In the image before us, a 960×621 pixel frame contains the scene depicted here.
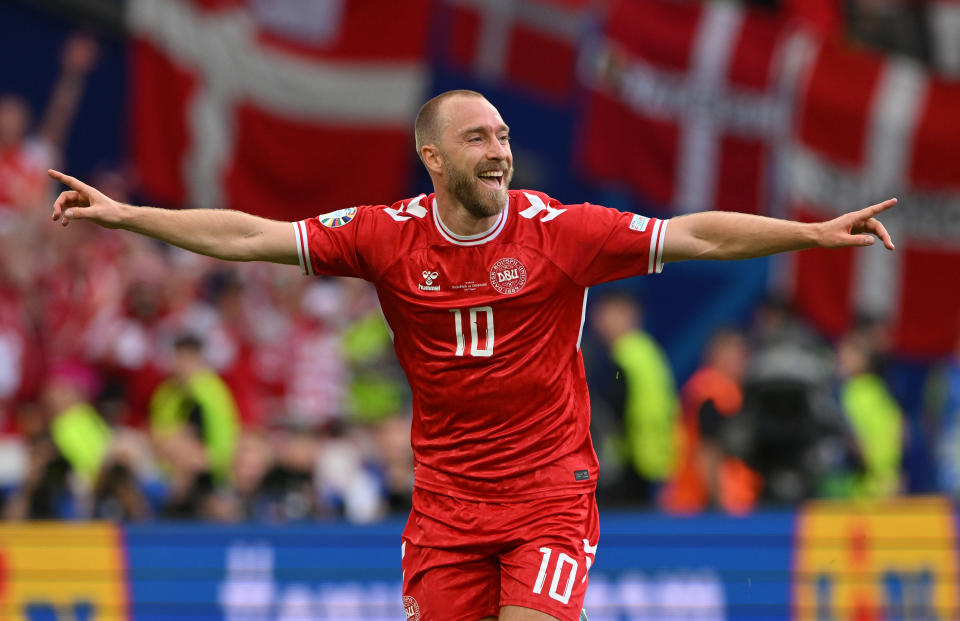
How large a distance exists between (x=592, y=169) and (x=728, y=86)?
1.42m

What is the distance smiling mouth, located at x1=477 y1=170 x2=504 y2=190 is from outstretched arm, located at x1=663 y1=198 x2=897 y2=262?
64 centimetres

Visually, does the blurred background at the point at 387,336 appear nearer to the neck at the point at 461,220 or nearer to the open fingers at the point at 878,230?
the neck at the point at 461,220

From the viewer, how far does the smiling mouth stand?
548 centimetres

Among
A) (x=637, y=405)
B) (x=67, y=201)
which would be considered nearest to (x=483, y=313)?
(x=67, y=201)

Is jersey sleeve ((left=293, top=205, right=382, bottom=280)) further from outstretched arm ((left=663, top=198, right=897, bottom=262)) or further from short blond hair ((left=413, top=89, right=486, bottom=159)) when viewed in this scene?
outstretched arm ((left=663, top=198, right=897, bottom=262))

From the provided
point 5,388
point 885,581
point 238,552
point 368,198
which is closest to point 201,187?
point 368,198

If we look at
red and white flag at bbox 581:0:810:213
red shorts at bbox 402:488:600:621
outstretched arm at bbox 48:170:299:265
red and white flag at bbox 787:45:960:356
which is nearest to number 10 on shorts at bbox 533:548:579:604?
red shorts at bbox 402:488:600:621

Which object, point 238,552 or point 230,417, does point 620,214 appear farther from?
point 230,417

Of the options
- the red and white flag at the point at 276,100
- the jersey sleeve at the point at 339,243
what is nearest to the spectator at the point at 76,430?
the red and white flag at the point at 276,100

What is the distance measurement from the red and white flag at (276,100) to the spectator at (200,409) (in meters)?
→ 3.22

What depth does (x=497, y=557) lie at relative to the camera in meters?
5.54

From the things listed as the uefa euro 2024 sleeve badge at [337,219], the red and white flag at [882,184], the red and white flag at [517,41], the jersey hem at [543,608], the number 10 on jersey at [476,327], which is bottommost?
the jersey hem at [543,608]

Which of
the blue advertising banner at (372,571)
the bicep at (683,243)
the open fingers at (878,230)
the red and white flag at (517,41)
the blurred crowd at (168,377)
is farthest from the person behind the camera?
the red and white flag at (517,41)

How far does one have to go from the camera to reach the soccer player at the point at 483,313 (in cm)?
545
